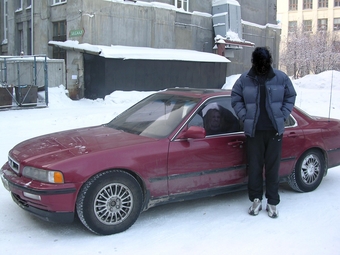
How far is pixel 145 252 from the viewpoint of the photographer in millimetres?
3770

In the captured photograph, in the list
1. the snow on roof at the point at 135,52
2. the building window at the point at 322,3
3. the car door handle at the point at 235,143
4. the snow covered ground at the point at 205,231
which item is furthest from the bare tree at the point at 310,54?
the car door handle at the point at 235,143

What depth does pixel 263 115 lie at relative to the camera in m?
4.62

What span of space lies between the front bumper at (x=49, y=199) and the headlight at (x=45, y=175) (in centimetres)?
4

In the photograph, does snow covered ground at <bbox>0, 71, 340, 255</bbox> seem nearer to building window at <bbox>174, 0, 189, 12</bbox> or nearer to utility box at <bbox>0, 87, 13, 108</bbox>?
utility box at <bbox>0, 87, 13, 108</bbox>

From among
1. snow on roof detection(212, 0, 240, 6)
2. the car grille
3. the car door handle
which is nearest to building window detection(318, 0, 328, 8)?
snow on roof detection(212, 0, 240, 6)

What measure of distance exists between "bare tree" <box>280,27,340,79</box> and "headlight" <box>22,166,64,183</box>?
43917mm

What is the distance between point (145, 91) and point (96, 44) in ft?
10.1

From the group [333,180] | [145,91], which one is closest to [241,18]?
[145,91]

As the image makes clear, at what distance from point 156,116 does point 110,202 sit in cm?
131

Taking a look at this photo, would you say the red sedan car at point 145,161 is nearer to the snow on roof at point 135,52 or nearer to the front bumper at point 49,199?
the front bumper at point 49,199

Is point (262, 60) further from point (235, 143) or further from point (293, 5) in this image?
point (293, 5)

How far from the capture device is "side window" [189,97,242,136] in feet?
15.6

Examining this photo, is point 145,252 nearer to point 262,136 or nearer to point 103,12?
point 262,136

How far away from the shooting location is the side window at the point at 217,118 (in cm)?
475
